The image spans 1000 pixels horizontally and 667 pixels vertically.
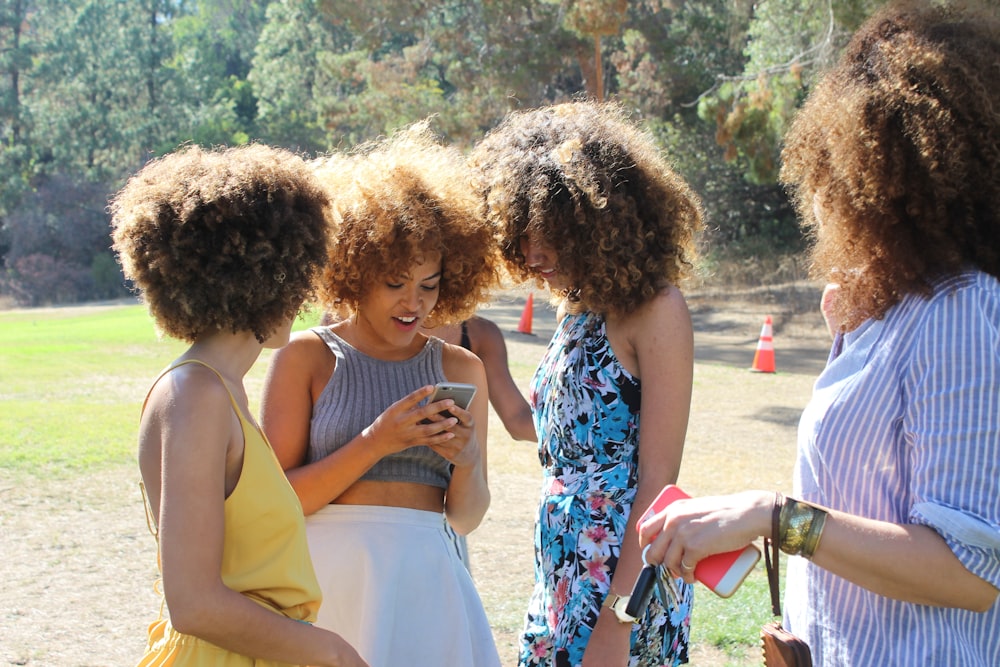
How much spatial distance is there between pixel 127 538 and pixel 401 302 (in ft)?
15.3

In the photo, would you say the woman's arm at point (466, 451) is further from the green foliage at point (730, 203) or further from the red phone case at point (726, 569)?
the green foliage at point (730, 203)

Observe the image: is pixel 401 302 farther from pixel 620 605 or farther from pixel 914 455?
pixel 914 455

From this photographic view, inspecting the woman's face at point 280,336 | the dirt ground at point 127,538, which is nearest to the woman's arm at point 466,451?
the woman's face at point 280,336

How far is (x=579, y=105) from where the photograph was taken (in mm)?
2775

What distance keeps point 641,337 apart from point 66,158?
1874 inches

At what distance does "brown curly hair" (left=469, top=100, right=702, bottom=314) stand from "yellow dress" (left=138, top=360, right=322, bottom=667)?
3.07ft

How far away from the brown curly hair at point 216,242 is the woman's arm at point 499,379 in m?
1.52

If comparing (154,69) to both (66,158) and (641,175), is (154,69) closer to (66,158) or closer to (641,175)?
(66,158)

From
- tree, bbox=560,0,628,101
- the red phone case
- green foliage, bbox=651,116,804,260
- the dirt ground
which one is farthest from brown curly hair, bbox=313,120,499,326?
green foliage, bbox=651,116,804,260

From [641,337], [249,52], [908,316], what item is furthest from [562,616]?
[249,52]

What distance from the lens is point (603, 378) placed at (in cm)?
243

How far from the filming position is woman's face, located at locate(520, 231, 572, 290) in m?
2.54

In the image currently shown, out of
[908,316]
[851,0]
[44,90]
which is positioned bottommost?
[908,316]


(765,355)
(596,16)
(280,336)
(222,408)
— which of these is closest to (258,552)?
(222,408)
